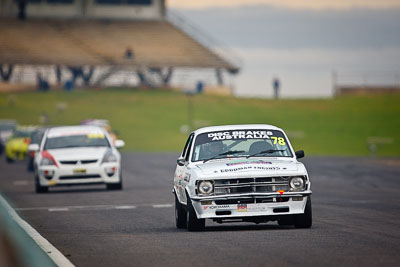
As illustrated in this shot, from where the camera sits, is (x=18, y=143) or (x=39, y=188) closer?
(x=39, y=188)

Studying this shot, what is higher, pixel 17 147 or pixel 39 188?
pixel 39 188

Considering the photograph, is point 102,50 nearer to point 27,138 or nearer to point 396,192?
point 27,138

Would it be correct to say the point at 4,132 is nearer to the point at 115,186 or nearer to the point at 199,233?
the point at 115,186

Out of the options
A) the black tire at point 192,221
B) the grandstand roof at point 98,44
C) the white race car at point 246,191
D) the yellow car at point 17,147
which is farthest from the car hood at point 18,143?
the grandstand roof at point 98,44

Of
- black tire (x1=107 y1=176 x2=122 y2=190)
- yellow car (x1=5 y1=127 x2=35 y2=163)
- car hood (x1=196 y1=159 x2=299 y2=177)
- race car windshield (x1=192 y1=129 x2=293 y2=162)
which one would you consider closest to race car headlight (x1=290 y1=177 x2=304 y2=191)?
car hood (x1=196 y1=159 x2=299 y2=177)

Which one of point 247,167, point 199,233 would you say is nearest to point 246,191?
point 247,167

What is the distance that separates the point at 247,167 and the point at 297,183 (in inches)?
27.4

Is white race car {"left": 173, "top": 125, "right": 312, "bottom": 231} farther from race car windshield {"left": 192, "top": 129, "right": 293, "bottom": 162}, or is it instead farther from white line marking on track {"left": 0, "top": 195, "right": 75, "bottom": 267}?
white line marking on track {"left": 0, "top": 195, "right": 75, "bottom": 267}

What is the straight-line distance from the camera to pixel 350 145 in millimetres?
61562

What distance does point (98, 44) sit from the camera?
90.1 m

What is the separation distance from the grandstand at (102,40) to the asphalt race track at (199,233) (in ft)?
198

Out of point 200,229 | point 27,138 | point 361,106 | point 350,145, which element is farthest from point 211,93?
point 200,229

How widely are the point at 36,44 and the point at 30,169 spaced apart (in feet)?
167

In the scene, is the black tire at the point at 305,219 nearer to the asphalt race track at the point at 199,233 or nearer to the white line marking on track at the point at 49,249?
the asphalt race track at the point at 199,233
